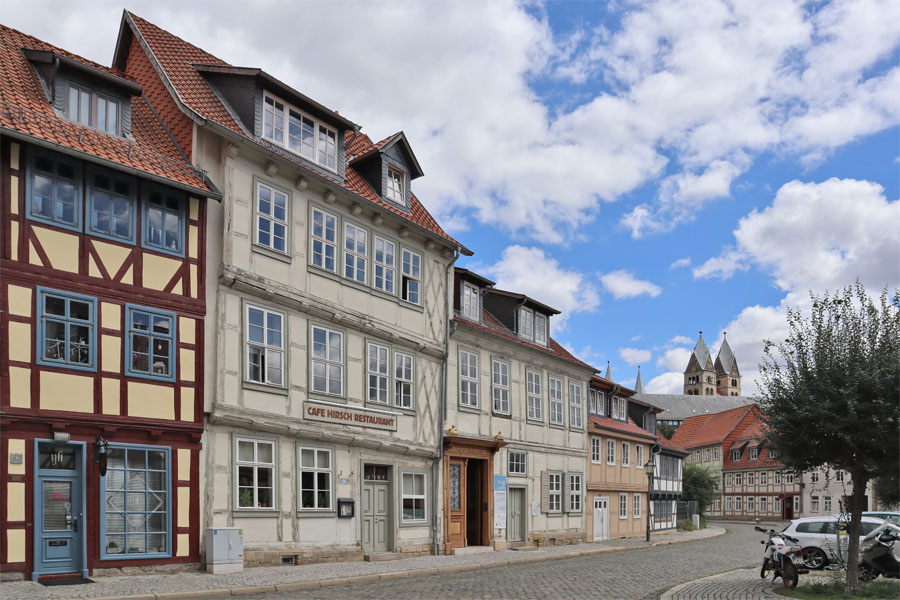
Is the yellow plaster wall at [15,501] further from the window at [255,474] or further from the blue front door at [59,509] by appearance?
the window at [255,474]

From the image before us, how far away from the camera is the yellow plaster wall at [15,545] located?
14.9 m

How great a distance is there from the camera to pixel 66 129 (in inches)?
666

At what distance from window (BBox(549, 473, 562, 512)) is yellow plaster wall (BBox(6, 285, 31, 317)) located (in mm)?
21603

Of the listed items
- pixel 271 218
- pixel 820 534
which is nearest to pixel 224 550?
pixel 271 218

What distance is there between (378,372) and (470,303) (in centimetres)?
716

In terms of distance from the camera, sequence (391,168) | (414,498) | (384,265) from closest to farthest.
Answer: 1. (384,265)
2. (414,498)
3. (391,168)

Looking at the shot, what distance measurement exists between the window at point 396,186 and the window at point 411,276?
1638 mm

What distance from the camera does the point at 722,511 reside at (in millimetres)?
93188

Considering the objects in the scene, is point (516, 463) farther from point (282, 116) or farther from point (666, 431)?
point (666, 431)

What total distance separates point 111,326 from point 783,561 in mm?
13598

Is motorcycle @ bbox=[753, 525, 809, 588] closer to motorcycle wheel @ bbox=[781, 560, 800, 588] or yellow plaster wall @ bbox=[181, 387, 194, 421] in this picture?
motorcycle wheel @ bbox=[781, 560, 800, 588]

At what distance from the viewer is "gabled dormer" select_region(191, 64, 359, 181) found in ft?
68.9

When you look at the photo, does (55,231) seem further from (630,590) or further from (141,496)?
(630,590)

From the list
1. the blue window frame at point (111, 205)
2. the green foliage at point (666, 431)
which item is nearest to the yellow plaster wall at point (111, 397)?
the blue window frame at point (111, 205)
